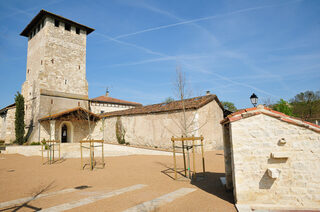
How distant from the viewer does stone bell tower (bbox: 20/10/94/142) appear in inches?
955

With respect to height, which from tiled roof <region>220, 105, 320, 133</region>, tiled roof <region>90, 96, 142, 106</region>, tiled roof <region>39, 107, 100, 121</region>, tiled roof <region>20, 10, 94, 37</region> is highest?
tiled roof <region>20, 10, 94, 37</region>

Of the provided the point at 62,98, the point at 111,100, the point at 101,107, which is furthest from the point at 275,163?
the point at 111,100

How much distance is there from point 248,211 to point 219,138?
640 inches

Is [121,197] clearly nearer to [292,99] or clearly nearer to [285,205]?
[285,205]

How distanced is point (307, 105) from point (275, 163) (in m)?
38.0

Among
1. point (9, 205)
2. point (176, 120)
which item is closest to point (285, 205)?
point (9, 205)

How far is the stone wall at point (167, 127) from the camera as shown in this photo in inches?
675

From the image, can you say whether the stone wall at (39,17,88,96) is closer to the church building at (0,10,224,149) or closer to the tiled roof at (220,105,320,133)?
the church building at (0,10,224,149)

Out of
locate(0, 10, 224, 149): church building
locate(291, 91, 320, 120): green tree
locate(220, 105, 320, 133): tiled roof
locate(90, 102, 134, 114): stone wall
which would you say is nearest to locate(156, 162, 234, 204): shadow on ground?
locate(220, 105, 320, 133): tiled roof

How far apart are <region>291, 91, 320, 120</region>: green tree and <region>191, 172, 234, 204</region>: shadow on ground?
31.6 metres

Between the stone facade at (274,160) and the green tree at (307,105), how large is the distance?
33554 mm

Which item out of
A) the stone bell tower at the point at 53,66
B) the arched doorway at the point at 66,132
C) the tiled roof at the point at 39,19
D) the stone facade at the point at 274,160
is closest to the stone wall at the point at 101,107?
the stone bell tower at the point at 53,66

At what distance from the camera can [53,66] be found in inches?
984

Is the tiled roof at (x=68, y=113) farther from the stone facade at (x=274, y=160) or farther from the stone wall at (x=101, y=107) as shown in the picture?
the stone facade at (x=274, y=160)
